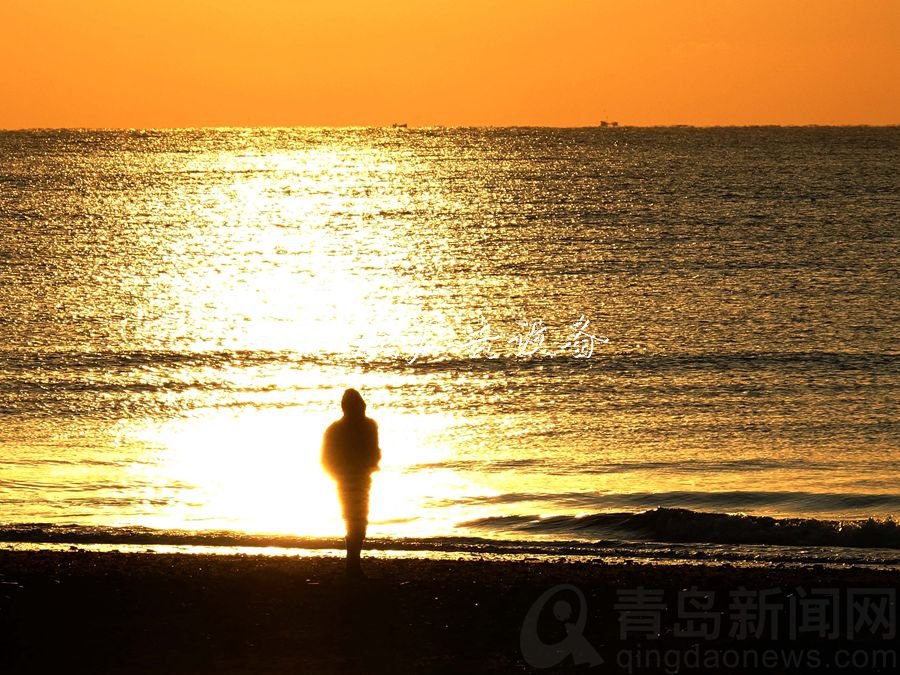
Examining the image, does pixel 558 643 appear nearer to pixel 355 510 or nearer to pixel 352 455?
pixel 355 510

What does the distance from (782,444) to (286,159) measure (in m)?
151

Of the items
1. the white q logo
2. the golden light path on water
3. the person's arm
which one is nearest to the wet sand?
the white q logo

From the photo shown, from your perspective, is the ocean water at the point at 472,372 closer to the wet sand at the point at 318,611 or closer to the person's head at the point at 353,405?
the wet sand at the point at 318,611

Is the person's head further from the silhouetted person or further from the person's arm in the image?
the person's arm

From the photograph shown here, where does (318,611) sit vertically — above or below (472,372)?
below

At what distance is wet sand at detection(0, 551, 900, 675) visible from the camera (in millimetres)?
9781

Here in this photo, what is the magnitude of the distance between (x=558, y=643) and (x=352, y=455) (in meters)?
2.64

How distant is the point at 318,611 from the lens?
10961 mm

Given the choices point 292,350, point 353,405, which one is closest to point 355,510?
point 353,405

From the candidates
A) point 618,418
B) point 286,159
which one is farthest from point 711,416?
point 286,159

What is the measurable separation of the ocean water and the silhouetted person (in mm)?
4489

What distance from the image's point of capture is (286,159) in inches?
6732

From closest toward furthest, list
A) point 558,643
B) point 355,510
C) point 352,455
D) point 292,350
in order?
point 558,643
point 352,455
point 355,510
point 292,350

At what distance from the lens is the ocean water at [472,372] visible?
62.3 feet
